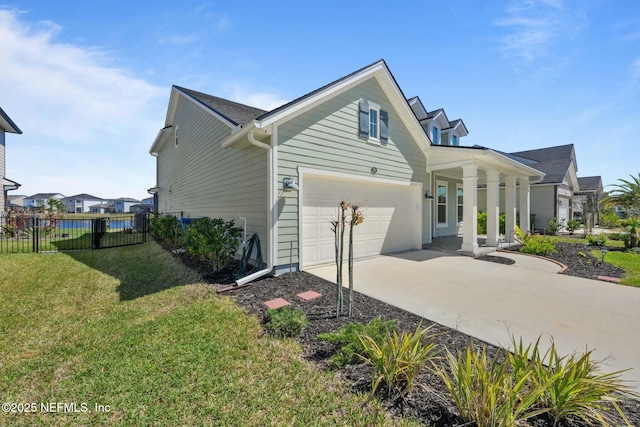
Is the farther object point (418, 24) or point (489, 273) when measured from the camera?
point (418, 24)

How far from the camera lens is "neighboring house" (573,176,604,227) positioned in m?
17.0

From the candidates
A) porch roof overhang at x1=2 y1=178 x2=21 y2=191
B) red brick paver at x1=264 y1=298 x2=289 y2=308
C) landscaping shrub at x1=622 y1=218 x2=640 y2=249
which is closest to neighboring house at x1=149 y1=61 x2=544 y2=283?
red brick paver at x1=264 y1=298 x2=289 y2=308

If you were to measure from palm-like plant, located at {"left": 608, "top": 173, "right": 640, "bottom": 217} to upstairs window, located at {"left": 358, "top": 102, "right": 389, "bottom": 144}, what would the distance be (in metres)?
14.4

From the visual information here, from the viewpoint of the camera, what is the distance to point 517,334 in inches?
140

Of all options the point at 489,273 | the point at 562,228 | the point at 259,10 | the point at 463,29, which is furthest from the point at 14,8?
the point at 562,228

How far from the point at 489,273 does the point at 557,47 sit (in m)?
6.10

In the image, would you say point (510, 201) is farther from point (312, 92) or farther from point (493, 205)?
point (312, 92)

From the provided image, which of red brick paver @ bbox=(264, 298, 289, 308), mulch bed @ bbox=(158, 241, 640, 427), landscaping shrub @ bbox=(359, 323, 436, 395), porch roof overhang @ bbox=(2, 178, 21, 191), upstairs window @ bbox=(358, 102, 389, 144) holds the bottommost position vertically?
mulch bed @ bbox=(158, 241, 640, 427)

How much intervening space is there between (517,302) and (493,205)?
616 cm

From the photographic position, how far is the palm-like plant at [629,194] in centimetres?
1343

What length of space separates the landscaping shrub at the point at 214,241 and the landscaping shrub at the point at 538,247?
9.39 m

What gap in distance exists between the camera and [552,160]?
20.0 m

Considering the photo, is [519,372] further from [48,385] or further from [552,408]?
[48,385]

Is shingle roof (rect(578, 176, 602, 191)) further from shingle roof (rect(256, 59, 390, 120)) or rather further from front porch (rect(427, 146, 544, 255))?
shingle roof (rect(256, 59, 390, 120))
